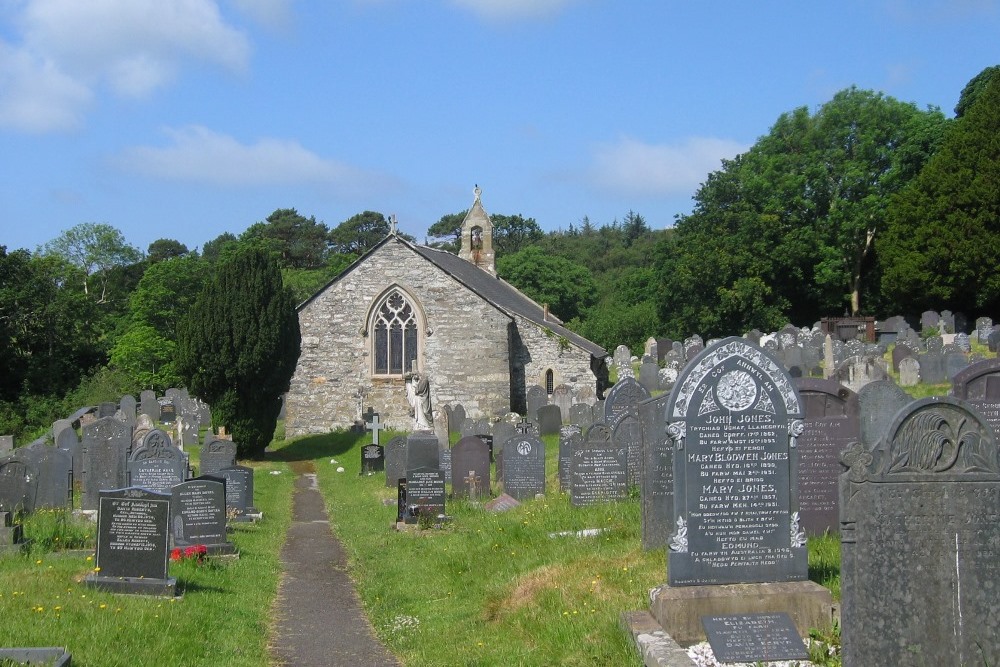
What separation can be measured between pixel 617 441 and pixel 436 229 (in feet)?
283

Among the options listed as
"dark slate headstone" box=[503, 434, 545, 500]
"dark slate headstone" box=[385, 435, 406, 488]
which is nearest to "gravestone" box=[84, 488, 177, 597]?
"dark slate headstone" box=[503, 434, 545, 500]

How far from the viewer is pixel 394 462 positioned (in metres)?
20.5

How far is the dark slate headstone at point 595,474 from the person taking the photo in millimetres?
13445

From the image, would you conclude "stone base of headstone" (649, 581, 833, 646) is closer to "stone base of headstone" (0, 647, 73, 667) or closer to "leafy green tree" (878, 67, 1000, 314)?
Result: "stone base of headstone" (0, 647, 73, 667)

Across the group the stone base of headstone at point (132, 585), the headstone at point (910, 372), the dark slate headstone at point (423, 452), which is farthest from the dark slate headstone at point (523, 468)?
the headstone at point (910, 372)

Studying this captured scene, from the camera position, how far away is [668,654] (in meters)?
6.53

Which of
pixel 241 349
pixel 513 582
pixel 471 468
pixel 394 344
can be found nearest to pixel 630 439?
pixel 471 468

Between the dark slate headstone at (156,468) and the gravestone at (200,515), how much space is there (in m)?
1.85

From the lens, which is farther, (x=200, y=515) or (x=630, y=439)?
(x=630, y=439)

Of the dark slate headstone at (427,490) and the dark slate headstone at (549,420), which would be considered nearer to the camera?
the dark slate headstone at (427,490)

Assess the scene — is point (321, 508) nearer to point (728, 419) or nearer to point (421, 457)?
point (421, 457)

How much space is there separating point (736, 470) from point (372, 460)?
16.7 meters

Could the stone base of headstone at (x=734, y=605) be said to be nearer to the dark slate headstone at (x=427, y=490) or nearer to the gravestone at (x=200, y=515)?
the gravestone at (x=200, y=515)

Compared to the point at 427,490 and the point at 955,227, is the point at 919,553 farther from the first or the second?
the point at 955,227
